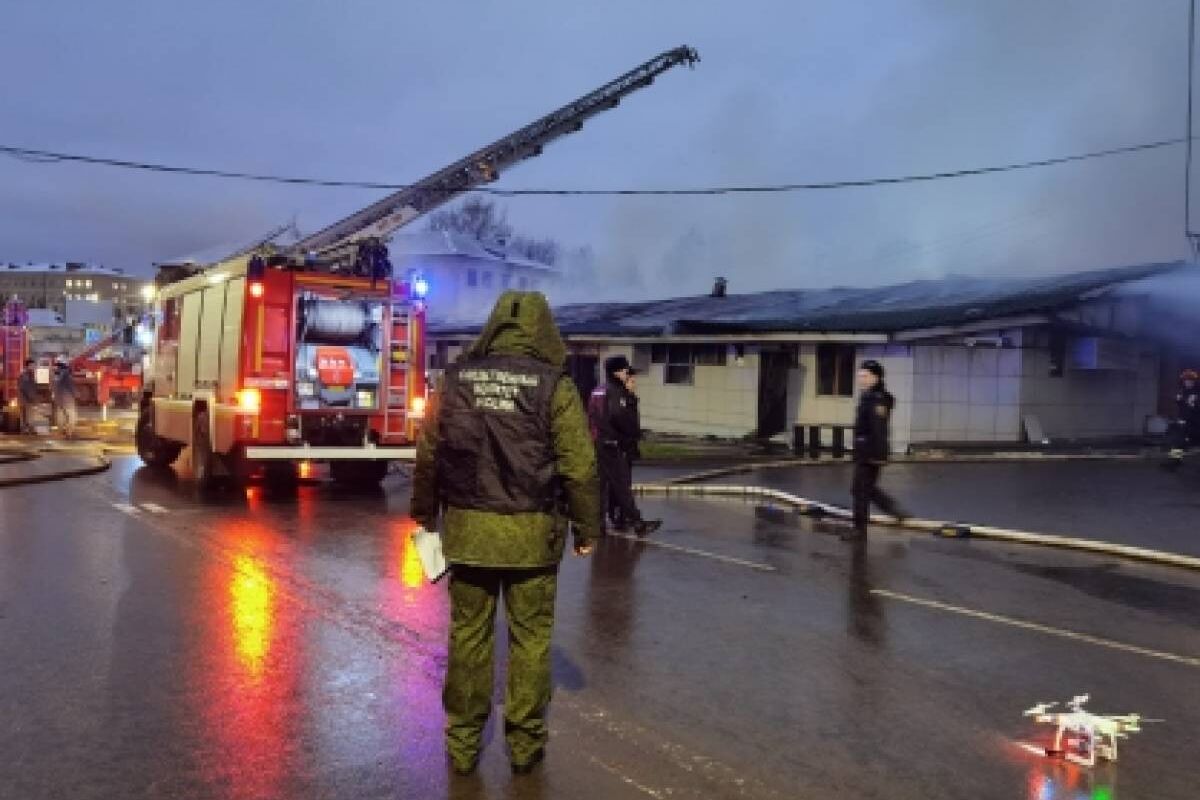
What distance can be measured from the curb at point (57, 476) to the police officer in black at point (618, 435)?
7973 millimetres

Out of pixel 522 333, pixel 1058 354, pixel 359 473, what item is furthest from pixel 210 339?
pixel 1058 354

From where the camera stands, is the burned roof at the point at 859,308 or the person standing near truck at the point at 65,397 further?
the person standing near truck at the point at 65,397

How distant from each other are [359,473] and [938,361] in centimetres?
1170

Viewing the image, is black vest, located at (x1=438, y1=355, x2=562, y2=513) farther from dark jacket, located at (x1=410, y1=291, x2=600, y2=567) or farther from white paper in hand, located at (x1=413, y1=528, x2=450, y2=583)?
white paper in hand, located at (x1=413, y1=528, x2=450, y2=583)

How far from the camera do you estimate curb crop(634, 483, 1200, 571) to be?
32.3 ft

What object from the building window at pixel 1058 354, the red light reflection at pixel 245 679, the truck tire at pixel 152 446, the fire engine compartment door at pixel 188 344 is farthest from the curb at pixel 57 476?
the building window at pixel 1058 354

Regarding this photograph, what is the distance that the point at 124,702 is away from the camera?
488 cm

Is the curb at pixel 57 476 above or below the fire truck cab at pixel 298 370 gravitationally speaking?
below

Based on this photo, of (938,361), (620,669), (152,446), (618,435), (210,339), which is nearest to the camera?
(620,669)

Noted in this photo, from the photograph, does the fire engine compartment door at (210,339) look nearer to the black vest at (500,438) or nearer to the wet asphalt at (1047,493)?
the wet asphalt at (1047,493)

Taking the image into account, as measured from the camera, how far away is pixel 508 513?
4090 millimetres

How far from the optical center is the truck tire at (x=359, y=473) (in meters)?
14.4

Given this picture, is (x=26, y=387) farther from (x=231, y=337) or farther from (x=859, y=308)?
(x=859, y=308)

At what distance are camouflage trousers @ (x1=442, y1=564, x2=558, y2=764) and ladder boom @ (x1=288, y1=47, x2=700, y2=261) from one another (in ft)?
58.7
